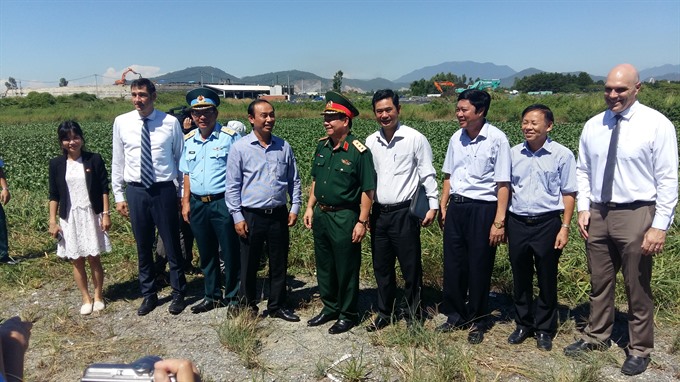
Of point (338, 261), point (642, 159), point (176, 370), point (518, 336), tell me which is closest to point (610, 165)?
point (642, 159)

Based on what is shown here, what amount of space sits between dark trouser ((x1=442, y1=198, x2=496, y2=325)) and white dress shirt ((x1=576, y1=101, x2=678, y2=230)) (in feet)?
2.88

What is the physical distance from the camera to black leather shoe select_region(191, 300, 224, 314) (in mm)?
4559

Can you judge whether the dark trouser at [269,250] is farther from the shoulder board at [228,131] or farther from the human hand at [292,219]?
the shoulder board at [228,131]

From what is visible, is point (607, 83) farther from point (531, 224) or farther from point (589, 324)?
point (589, 324)

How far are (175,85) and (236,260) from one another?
98819 millimetres

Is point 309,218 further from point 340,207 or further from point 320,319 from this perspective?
point 320,319

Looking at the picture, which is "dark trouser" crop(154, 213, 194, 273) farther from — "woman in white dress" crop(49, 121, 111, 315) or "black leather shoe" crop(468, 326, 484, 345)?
"black leather shoe" crop(468, 326, 484, 345)

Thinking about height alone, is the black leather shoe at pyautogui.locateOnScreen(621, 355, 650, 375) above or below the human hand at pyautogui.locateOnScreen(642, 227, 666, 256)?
below

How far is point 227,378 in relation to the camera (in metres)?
3.38

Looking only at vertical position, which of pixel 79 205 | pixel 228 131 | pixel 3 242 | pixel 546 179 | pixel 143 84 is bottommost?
pixel 3 242

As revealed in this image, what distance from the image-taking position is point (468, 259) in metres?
3.95

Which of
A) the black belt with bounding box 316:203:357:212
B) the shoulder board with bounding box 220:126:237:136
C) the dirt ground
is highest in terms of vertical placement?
the shoulder board with bounding box 220:126:237:136

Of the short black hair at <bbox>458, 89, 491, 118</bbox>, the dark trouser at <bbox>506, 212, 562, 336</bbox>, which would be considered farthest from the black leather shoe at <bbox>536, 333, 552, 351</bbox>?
the short black hair at <bbox>458, 89, 491, 118</bbox>

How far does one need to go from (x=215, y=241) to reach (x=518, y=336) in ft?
9.57
